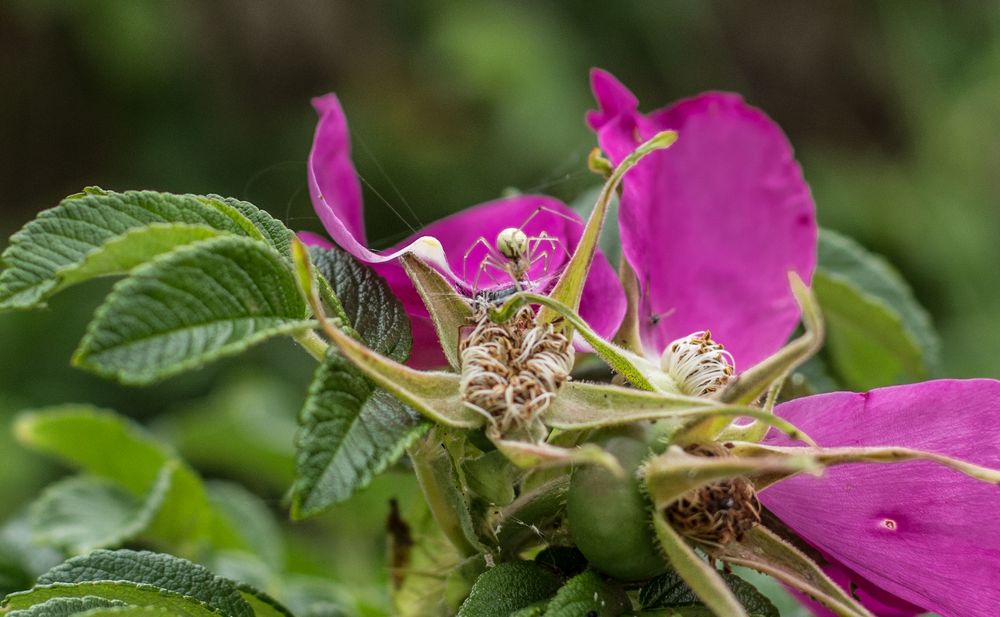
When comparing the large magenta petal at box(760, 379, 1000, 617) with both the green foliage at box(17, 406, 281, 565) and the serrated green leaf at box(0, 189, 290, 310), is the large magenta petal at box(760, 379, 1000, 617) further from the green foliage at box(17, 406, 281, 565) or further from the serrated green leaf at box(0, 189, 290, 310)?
the green foliage at box(17, 406, 281, 565)

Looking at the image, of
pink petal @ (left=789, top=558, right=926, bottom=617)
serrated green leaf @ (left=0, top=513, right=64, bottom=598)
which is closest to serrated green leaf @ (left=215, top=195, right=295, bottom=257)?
pink petal @ (left=789, top=558, right=926, bottom=617)

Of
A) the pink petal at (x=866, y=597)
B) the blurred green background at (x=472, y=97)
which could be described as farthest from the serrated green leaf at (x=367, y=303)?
the blurred green background at (x=472, y=97)

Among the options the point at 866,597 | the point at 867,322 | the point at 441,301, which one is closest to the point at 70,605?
the point at 441,301

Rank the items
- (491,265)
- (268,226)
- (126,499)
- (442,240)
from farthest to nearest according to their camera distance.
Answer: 1. (126,499)
2. (442,240)
3. (491,265)
4. (268,226)

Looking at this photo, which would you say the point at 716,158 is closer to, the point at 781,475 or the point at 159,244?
the point at 781,475

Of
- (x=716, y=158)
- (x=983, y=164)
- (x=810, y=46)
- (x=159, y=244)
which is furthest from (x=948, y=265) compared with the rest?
(x=159, y=244)

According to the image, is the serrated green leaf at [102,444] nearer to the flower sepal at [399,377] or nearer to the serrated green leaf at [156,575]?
the serrated green leaf at [156,575]

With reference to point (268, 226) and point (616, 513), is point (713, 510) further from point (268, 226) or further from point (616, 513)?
point (268, 226)
